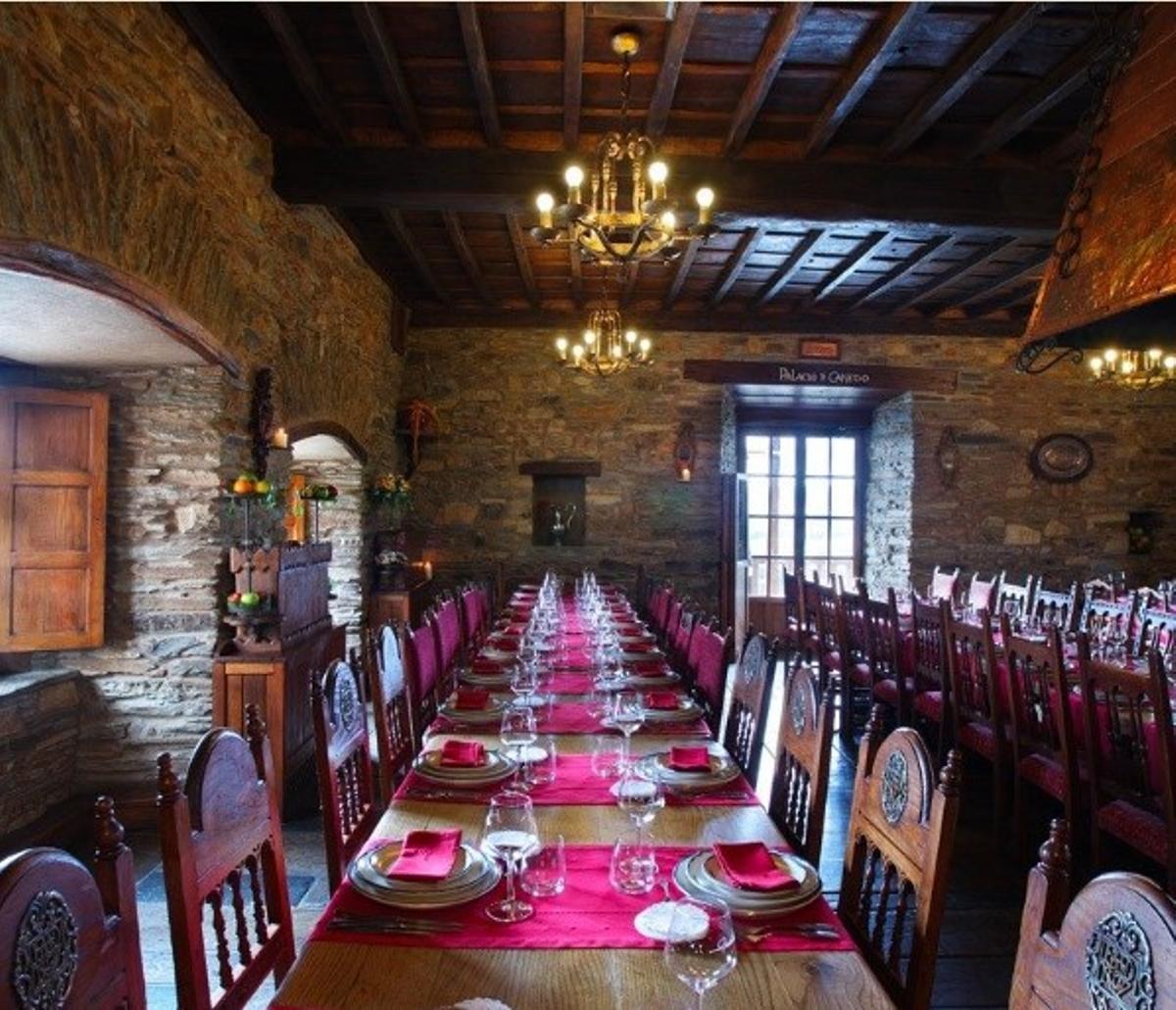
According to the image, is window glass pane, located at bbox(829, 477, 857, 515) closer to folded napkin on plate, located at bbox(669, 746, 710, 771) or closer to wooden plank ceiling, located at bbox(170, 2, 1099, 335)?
wooden plank ceiling, located at bbox(170, 2, 1099, 335)

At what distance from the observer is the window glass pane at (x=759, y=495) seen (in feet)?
30.7

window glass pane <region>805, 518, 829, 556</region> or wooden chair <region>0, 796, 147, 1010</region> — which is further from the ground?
window glass pane <region>805, 518, 829, 556</region>

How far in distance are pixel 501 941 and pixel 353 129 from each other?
4505 millimetres

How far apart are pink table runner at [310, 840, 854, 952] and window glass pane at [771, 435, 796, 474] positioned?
26.7 ft

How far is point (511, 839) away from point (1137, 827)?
7.77 feet

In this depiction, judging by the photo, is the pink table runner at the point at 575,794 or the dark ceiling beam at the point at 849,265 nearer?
the pink table runner at the point at 575,794

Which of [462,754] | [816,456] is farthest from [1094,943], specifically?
[816,456]

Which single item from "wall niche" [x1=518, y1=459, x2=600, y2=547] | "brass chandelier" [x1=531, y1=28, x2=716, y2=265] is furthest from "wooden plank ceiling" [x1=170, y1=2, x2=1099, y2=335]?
"wall niche" [x1=518, y1=459, x2=600, y2=547]

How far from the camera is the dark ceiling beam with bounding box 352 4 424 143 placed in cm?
357

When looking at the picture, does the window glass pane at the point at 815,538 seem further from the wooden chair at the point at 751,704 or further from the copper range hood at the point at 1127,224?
the wooden chair at the point at 751,704

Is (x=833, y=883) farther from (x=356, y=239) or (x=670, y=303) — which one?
(x=670, y=303)

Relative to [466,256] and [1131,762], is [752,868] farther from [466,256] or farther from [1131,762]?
[466,256]

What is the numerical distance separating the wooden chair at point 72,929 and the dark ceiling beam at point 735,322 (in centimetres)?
743

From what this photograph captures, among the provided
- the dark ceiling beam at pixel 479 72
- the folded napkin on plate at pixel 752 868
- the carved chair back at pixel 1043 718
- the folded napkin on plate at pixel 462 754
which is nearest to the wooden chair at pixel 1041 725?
the carved chair back at pixel 1043 718
